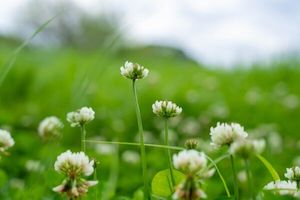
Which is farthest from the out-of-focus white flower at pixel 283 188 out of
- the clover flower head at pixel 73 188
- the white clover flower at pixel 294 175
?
the clover flower head at pixel 73 188

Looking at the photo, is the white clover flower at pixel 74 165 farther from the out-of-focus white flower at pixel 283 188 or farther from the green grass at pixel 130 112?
the green grass at pixel 130 112

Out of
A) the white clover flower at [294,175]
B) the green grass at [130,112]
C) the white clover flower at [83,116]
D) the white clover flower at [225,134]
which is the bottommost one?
the white clover flower at [294,175]

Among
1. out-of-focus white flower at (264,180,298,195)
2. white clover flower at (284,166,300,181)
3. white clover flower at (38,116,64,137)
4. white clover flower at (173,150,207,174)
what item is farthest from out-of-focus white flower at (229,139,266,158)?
white clover flower at (38,116,64,137)

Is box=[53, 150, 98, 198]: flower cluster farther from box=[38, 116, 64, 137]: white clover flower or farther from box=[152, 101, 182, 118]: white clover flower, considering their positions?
box=[38, 116, 64, 137]: white clover flower

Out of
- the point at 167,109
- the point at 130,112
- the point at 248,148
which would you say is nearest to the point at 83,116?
the point at 167,109

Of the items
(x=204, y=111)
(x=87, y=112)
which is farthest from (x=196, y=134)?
(x=87, y=112)

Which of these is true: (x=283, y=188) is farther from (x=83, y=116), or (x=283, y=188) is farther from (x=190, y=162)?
(x=83, y=116)
